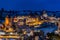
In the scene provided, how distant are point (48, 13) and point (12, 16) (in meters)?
2.09

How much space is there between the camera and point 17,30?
852 centimetres

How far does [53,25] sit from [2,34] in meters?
2.17

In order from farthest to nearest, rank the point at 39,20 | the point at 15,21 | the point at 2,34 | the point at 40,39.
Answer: the point at 15,21, the point at 39,20, the point at 2,34, the point at 40,39

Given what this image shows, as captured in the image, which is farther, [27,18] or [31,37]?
[27,18]

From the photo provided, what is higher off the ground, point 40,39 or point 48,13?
point 48,13

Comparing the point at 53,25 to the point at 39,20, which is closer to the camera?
the point at 53,25

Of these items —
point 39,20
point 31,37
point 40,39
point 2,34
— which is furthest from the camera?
point 39,20

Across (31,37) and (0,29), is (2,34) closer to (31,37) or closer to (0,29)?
(0,29)

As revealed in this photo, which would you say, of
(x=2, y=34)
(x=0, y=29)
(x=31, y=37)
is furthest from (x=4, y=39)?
(x=31, y=37)

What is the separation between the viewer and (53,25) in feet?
28.6

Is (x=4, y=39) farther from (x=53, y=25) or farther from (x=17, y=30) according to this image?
(x=53, y=25)

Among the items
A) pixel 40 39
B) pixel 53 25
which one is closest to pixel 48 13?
pixel 53 25

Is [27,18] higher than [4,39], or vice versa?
[27,18]

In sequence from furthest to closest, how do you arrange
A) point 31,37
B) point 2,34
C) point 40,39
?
point 2,34 < point 31,37 < point 40,39
